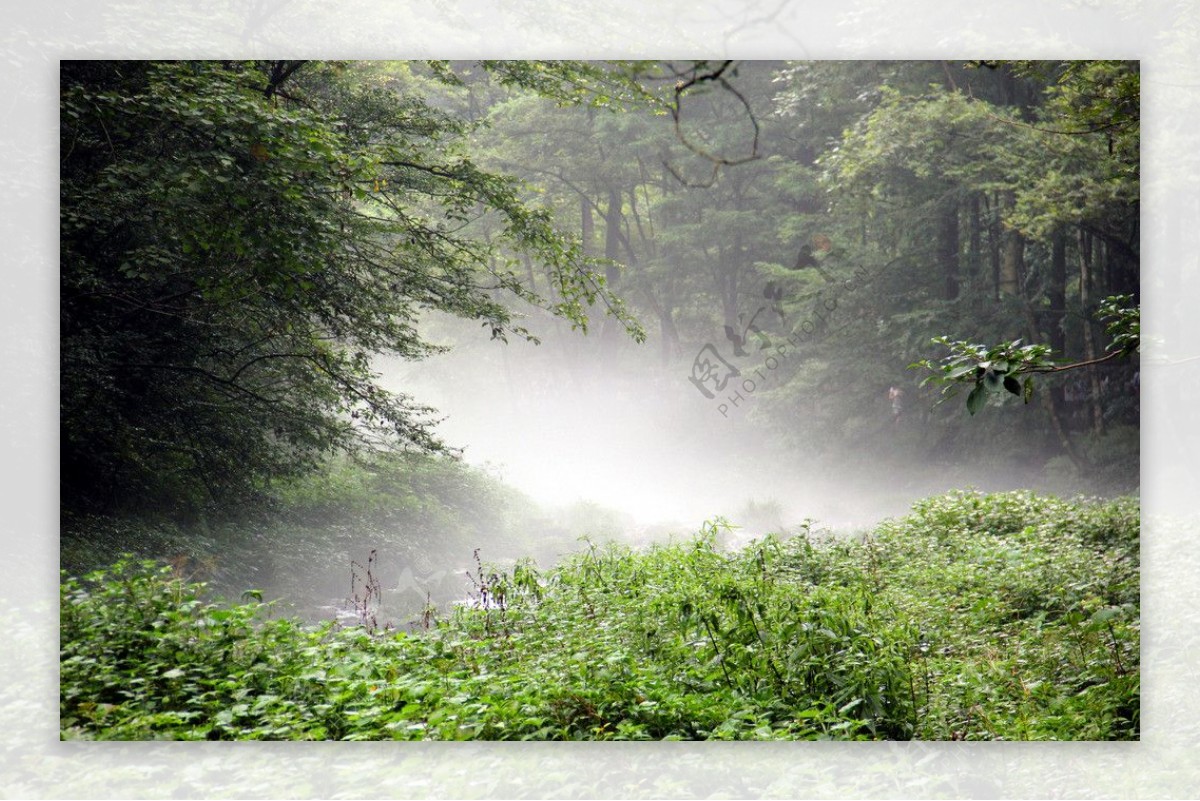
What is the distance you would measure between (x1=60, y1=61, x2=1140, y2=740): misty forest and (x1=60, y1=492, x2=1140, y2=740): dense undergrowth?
0.03 m

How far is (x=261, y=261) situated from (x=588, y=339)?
57.6 inches

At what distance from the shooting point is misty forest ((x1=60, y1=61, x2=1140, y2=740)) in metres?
4.00

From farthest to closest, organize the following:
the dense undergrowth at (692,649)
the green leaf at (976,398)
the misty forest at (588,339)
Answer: the misty forest at (588,339) → the dense undergrowth at (692,649) → the green leaf at (976,398)

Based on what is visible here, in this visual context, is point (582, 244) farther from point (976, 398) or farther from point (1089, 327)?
point (1089, 327)

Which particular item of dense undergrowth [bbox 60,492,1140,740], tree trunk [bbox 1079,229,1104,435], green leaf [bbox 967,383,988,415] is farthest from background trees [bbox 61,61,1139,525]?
green leaf [bbox 967,383,988,415]

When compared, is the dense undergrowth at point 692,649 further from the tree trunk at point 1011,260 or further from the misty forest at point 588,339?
the tree trunk at point 1011,260

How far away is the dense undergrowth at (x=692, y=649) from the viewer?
340 cm

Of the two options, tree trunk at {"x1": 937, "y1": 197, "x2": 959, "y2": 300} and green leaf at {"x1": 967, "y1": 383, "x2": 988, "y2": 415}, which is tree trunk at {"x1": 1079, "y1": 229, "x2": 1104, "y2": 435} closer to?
tree trunk at {"x1": 937, "y1": 197, "x2": 959, "y2": 300}

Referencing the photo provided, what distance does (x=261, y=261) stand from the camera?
161 inches

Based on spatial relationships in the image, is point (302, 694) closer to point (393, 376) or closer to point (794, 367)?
point (393, 376)

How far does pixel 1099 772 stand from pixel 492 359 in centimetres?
289

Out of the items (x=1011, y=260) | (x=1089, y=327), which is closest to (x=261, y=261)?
(x=1011, y=260)

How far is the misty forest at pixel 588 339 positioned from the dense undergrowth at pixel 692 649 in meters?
0.03

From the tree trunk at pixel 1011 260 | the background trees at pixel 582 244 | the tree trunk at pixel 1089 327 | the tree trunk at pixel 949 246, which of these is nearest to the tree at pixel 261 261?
the background trees at pixel 582 244
